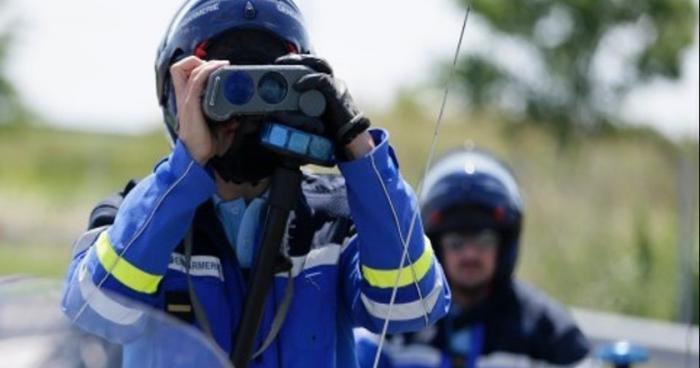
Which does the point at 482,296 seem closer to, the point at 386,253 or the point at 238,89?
the point at 386,253

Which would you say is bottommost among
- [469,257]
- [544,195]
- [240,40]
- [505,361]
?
[505,361]

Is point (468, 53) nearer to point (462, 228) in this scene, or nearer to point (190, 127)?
point (462, 228)

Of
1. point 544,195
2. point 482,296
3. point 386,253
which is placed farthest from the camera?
point 544,195

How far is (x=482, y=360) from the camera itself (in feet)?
21.4

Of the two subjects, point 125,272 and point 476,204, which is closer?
point 125,272

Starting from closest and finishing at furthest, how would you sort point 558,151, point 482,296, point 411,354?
point 411,354
point 482,296
point 558,151

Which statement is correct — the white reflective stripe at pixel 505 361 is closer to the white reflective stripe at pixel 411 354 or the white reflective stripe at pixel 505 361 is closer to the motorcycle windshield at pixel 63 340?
the white reflective stripe at pixel 411 354

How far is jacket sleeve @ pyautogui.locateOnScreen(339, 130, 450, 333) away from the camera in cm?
390

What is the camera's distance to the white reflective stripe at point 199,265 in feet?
13.1

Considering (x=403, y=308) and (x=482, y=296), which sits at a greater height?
(x=482, y=296)

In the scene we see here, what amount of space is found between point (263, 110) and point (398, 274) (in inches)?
16.7

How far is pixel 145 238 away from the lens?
3797 millimetres

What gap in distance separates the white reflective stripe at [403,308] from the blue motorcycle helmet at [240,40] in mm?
328

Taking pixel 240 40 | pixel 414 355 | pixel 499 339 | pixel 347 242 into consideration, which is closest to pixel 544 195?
pixel 499 339
